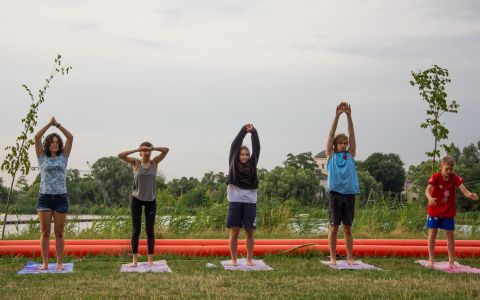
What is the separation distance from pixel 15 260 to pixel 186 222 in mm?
4323

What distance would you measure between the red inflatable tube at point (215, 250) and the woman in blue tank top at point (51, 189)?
1070 millimetres

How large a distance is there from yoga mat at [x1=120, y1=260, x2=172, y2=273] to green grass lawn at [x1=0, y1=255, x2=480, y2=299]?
11 centimetres

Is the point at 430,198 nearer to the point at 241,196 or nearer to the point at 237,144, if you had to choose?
the point at 241,196

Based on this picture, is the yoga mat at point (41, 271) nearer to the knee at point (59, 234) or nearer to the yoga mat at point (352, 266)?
the knee at point (59, 234)

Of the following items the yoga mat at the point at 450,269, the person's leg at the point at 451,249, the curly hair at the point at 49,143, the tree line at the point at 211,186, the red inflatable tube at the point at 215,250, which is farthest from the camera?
the tree line at the point at 211,186

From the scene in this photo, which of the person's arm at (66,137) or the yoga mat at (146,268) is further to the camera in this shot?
the person's arm at (66,137)

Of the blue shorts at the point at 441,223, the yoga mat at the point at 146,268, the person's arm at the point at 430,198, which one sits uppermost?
the person's arm at the point at 430,198

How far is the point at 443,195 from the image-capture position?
8180 mm

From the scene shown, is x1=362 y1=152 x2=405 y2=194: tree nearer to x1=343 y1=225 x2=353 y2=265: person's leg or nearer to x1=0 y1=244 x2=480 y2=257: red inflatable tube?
x1=0 y1=244 x2=480 y2=257: red inflatable tube

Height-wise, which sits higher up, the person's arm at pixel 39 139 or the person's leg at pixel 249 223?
the person's arm at pixel 39 139

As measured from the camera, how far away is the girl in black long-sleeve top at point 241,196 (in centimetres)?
814

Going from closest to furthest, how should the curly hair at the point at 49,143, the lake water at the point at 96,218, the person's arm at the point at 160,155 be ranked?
the curly hair at the point at 49,143, the person's arm at the point at 160,155, the lake water at the point at 96,218

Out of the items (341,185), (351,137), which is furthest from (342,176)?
(351,137)

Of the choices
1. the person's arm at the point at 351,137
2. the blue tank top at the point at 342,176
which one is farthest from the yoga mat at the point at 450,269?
the person's arm at the point at 351,137
